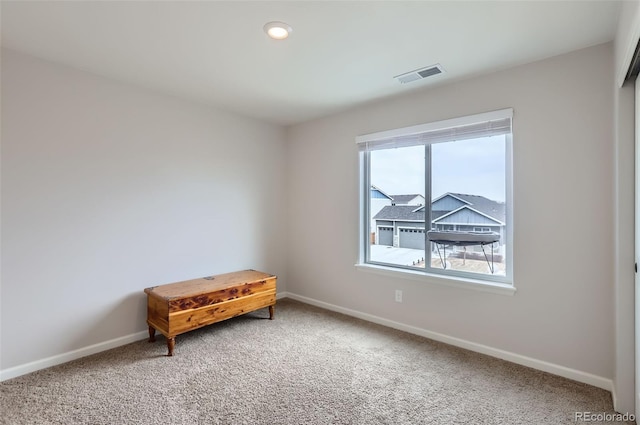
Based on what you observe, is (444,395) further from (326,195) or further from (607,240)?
(326,195)

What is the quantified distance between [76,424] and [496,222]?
321cm

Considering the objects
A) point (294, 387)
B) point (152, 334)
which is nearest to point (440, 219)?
point (294, 387)

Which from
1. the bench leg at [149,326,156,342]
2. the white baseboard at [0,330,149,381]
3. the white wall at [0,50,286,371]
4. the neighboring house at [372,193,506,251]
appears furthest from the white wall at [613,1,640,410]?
the white baseboard at [0,330,149,381]

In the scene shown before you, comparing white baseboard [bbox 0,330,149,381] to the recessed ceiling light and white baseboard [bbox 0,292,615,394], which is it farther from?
the recessed ceiling light

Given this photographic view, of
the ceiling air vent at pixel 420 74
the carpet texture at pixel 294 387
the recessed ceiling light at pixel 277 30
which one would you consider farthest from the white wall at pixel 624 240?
the recessed ceiling light at pixel 277 30

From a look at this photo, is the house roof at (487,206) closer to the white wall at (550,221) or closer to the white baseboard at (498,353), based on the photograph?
the white wall at (550,221)

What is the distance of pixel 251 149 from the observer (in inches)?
153

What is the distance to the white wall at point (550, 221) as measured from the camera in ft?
7.03

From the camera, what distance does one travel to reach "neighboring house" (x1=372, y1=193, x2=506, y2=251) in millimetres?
2670

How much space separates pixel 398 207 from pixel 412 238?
360 millimetres

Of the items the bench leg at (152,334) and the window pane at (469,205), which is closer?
the window pane at (469,205)

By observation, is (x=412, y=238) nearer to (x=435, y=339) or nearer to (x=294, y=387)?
(x=435, y=339)

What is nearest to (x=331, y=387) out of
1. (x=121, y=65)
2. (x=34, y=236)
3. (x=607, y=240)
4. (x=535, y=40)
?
(x=607, y=240)

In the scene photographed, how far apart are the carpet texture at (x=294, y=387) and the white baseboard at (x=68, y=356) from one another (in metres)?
0.06
